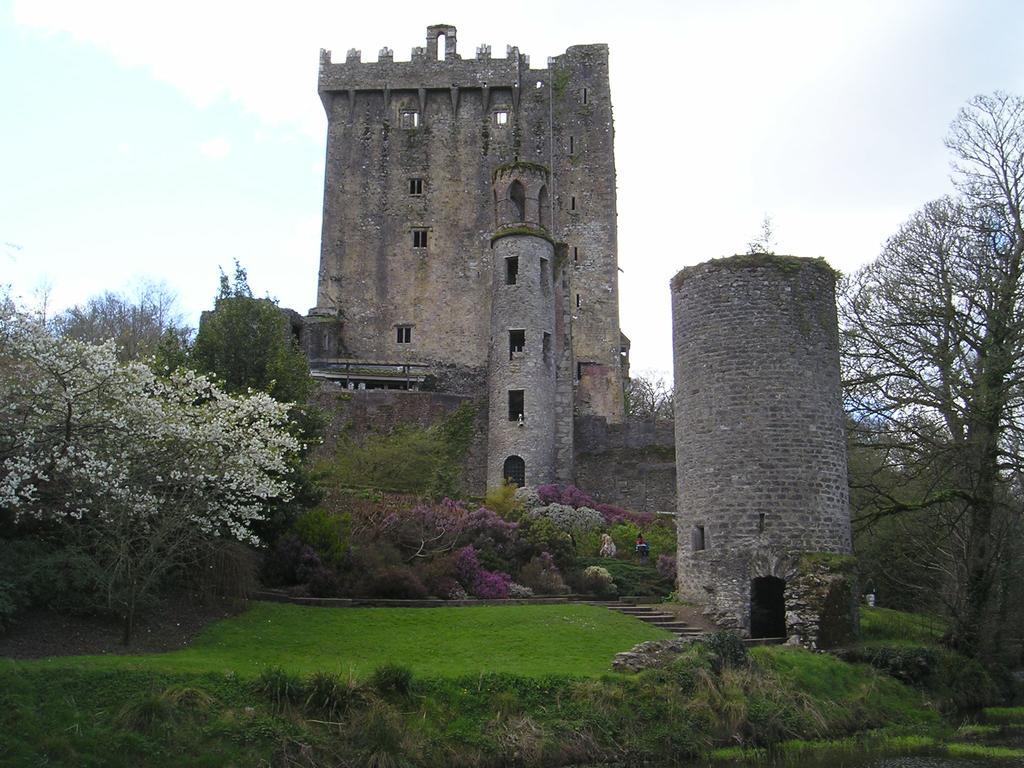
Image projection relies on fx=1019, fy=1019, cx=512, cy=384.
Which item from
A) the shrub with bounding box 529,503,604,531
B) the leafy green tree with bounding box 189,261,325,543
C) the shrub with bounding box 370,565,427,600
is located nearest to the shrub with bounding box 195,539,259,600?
the shrub with bounding box 370,565,427,600

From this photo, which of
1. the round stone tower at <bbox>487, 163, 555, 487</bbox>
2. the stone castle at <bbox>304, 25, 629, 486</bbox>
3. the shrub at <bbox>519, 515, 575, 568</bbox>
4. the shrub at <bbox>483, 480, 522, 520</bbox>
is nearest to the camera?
the shrub at <bbox>519, 515, 575, 568</bbox>

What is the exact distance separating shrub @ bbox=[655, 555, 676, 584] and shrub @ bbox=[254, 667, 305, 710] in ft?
44.9

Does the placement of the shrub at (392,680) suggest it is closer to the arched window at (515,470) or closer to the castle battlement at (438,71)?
the arched window at (515,470)

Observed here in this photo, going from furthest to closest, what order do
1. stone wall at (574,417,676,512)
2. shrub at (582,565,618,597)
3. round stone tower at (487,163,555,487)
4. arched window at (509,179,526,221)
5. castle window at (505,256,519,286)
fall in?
arched window at (509,179,526,221) → castle window at (505,256,519,286) → round stone tower at (487,163,555,487) → stone wall at (574,417,676,512) → shrub at (582,565,618,597)

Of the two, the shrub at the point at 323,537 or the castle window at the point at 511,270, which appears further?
the castle window at the point at 511,270

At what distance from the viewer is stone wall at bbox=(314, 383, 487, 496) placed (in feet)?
124

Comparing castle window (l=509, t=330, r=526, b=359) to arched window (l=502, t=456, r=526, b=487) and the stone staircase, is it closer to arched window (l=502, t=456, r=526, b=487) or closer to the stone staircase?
arched window (l=502, t=456, r=526, b=487)

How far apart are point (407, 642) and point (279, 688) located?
4079 mm

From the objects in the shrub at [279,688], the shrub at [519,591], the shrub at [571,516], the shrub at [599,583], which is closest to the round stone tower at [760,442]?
the shrub at [599,583]

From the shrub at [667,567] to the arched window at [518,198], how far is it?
2198cm

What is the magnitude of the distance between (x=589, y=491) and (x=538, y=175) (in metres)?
15.0

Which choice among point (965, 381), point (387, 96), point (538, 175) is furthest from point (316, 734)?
point (387, 96)

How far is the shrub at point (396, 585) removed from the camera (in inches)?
833

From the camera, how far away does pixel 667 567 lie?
86.0ft
